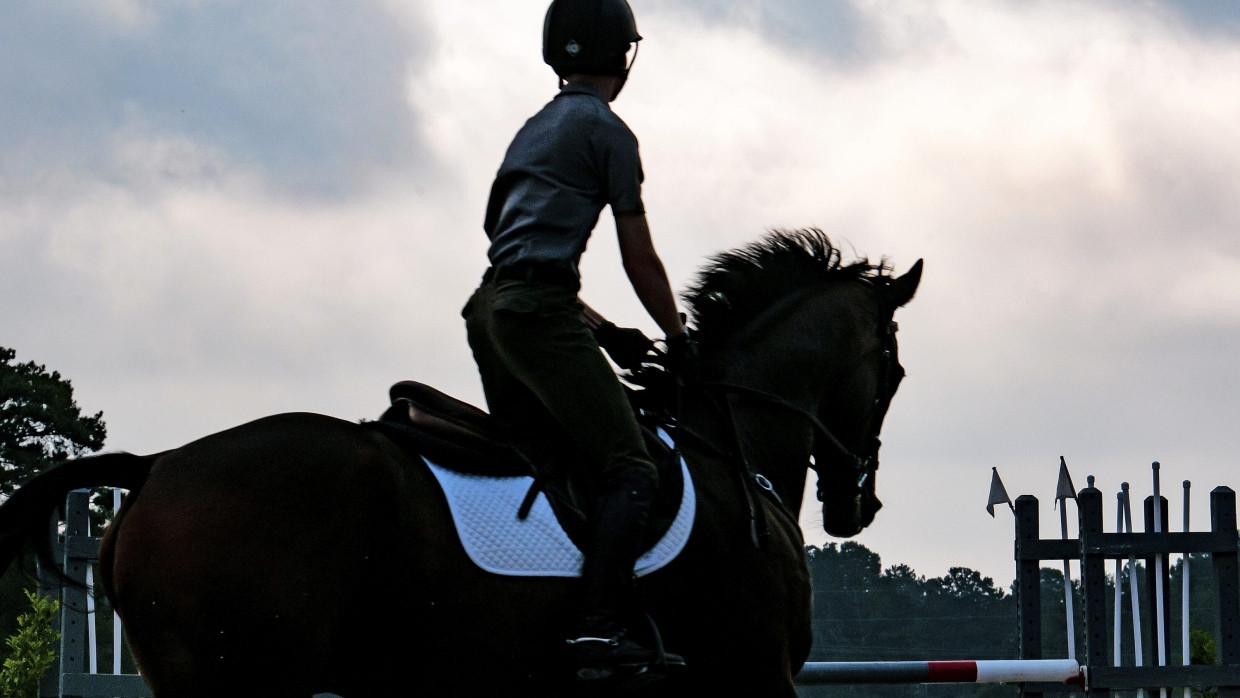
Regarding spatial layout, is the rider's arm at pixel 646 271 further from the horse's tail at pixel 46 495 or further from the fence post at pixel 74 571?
the fence post at pixel 74 571

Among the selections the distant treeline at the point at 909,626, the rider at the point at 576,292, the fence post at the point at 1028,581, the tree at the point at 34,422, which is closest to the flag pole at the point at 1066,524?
the fence post at the point at 1028,581

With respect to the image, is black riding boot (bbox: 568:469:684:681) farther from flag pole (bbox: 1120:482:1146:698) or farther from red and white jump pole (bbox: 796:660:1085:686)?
flag pole (bbox: 1120:482:1146:698)

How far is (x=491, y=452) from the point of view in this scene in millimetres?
4230

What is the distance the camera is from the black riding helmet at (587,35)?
4.63m

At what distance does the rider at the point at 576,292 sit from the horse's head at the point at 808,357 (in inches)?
24.7

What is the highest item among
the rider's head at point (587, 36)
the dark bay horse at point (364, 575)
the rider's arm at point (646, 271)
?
the rider's head at point (587, 36)

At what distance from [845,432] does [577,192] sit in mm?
1672

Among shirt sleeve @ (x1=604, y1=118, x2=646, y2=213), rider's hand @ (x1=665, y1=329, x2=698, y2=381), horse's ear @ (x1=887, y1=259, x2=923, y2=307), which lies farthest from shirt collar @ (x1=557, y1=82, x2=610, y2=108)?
horse's ear @ (x1=887, y1=259, x2=923, y2=307)

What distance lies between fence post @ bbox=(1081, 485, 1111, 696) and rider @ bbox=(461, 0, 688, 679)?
19.4ft

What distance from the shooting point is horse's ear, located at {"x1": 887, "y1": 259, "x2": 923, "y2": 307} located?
5.70 metres

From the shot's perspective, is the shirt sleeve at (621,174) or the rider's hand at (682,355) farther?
the rider's hand at (682,355)

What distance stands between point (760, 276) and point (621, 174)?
3.79ft

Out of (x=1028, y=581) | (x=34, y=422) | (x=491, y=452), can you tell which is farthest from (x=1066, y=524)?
(x=34, y=422)

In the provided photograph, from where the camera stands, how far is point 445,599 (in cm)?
394
